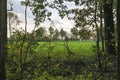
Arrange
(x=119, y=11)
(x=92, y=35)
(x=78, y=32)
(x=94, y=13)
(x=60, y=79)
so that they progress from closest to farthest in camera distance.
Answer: (x=119, y=11) < (x=60, y=79) < (x=94, y=13) < (x=92, y=35) < (x=78, y=32)

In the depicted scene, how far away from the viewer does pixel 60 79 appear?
1470 cm

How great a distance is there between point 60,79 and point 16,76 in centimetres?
206

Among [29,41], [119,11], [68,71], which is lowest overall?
[68,71]

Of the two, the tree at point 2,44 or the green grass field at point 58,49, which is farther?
the green grass field at point 58,49

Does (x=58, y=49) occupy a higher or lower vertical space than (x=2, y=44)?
lower

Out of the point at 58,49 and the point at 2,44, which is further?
the point at 58,49

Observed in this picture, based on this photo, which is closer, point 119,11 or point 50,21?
point 119,11

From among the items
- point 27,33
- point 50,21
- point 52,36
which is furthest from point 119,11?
point 52,36

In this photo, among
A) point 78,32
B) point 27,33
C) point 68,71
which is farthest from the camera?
point 78,32

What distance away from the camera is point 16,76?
1527 cm

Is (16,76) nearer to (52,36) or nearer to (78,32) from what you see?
(52,36)

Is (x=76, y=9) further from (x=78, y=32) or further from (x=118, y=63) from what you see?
(x=118, y=63)

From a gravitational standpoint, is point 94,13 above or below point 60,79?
above

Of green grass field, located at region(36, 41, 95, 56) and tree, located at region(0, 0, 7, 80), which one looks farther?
green grass field, located at region(36, 41, 95, 56)
